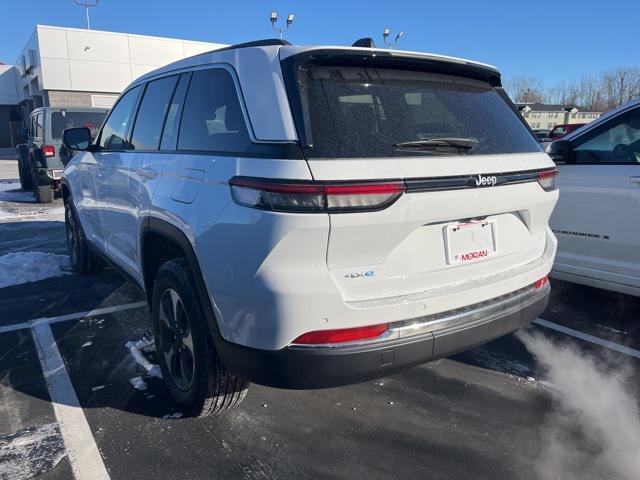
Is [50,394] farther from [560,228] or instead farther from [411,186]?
[560,228]

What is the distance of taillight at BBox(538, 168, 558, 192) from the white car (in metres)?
1.49

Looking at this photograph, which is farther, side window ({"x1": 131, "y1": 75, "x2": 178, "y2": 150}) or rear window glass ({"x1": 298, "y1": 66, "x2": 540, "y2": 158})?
side window ({"x1": 131, "y1": 75, "x2": 178, "y2": 150})

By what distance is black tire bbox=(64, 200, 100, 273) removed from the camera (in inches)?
211

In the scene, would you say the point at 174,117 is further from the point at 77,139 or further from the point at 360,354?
the point at 77,139

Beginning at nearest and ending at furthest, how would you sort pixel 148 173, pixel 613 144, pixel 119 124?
1. pixel 148 173
2. pixel 119 124
3. pixel 613 144

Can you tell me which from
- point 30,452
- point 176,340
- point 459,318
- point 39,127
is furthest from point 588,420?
point 39,127

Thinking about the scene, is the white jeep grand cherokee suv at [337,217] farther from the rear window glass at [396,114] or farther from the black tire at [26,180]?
the black tire at [26,180]

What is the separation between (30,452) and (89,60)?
29.1 m

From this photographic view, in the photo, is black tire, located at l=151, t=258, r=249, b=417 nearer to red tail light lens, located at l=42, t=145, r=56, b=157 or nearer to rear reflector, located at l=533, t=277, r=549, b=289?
rear reflector, located at l=533, t=277, r=549, b=289

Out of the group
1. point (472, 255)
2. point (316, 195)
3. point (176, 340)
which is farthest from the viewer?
point (176, 340)

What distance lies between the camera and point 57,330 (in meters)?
4.10

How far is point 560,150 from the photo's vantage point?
171 inches

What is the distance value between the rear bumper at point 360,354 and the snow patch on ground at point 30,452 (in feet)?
3.60

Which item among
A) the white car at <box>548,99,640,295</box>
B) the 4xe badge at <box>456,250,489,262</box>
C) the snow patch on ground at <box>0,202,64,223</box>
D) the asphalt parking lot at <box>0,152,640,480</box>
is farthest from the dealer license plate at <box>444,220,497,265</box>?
the snow patch on ground at <box>0,202,64,223</box>
